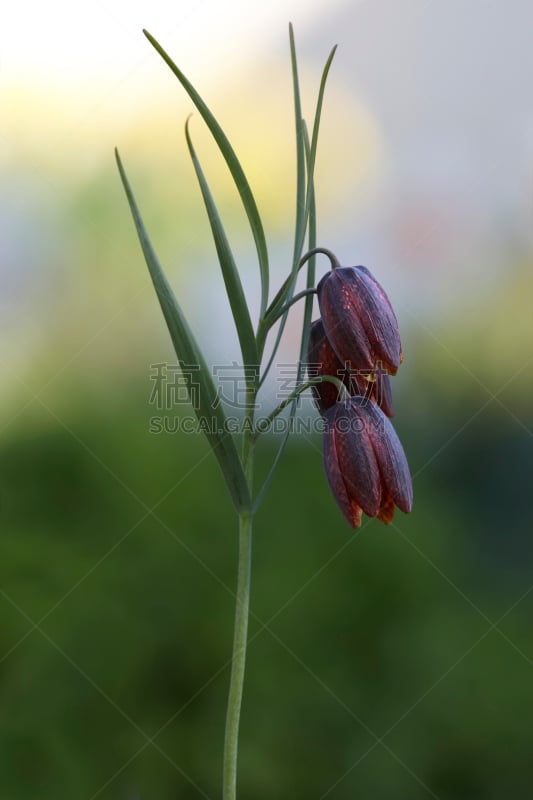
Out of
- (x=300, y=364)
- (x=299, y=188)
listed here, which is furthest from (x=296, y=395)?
(x=299, y=188)

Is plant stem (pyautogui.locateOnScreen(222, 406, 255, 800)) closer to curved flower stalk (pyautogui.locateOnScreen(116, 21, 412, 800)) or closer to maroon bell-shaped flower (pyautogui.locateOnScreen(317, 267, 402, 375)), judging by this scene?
curved flower stalk (pyautogui.locateOnScreen(116, 21, 412, 800))

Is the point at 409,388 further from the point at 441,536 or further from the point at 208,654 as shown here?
the point at 208,654

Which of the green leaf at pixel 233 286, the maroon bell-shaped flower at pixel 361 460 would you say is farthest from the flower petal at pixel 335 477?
the green leaf at pixel 233 286

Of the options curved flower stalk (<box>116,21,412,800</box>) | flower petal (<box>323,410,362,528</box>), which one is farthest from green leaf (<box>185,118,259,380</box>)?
flower petal (<box>323,410,362,528</box>)

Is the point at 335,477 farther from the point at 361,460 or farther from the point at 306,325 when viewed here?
the point at 306,325

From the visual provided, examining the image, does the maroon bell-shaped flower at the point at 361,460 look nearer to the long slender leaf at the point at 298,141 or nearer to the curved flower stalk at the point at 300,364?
the curved flower stalk at the point at 300,364

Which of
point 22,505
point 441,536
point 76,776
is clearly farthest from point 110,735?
point 441,536
